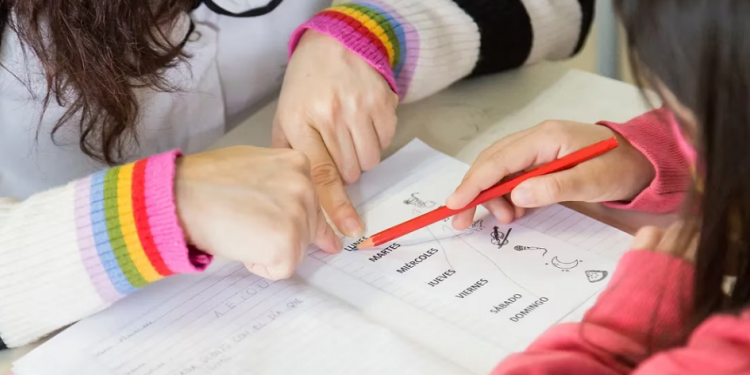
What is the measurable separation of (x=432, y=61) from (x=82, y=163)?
350mm

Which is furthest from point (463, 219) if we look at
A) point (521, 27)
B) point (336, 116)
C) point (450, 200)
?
point (521, 27)

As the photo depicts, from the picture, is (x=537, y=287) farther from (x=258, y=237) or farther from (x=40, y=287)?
(x=40, y=287)

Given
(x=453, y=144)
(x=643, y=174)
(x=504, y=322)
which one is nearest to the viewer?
(x=504, y=322)

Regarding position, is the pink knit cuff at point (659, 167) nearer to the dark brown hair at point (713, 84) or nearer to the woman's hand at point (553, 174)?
the woman's hand at point (553, 174)

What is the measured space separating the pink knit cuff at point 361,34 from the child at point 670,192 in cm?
14

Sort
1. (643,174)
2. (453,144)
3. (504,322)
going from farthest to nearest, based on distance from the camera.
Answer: (453,144) → (643,174) → (504,322)

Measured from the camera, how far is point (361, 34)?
714 millimetres

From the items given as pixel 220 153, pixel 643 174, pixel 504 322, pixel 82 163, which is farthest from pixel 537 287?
pixel 82 163

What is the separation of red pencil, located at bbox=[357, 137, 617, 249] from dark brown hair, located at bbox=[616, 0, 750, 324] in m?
0.20

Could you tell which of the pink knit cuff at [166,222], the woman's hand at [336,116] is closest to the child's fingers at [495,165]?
the woman's hand at [336,116]

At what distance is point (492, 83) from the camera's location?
811 millimetres

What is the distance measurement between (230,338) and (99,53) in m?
0.27

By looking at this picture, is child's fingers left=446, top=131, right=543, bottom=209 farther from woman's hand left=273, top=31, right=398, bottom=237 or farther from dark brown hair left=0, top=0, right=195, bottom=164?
dark brown hair left=0, top=0, right=195, bottom=164

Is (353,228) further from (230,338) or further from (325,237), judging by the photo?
(230,338)
